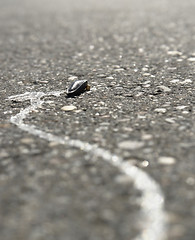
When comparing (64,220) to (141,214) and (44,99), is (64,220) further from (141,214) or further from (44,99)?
(44,99)

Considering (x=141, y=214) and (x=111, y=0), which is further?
(x=111, y=0)

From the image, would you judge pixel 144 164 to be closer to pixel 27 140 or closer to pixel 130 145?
pixel 130 145

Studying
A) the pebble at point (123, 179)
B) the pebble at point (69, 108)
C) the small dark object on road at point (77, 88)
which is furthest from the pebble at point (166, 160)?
the small dark object on road at point (77, 88)

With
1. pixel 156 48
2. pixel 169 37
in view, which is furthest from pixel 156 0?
pixel 156 48

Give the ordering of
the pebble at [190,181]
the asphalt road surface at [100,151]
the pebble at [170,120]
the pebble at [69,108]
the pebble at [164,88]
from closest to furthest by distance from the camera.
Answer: the asphalt road surface at [100,151]
the pebble at [190,181]
the pebble at [170,120]
the pebble at [69,108]
the pebble at [164,88]

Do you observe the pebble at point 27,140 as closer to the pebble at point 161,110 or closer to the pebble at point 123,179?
the pebble at point 123,179

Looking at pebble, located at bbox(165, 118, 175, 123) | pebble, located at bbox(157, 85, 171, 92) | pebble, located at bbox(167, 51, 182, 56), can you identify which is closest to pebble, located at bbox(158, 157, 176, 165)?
pebble, located at bbox(165, 118, 175, 123)

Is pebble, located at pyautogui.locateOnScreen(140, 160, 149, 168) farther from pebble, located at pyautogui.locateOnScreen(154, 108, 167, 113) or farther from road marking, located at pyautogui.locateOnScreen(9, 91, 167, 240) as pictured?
pebble, located at pyautogui.locateOnScreen(154, 108, 167, 113)

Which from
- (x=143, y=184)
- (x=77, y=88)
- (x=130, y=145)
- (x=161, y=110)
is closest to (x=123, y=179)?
(x=143, y=184)
